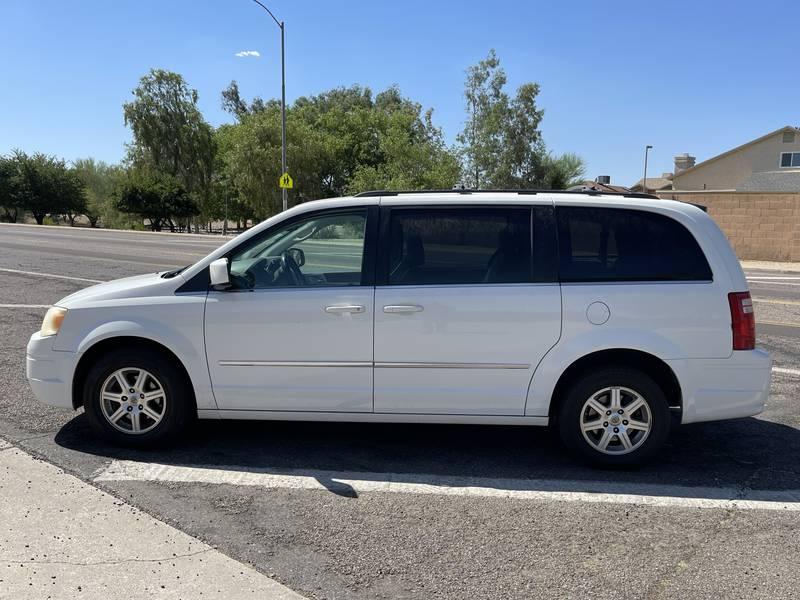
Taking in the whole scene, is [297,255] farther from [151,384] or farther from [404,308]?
[151,384]

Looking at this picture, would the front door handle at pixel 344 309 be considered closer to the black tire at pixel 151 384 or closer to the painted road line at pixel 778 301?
the black tire at pixel 151 384

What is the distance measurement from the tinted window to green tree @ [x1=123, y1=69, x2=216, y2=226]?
199 feet

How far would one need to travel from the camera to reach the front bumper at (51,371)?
4.58 metres

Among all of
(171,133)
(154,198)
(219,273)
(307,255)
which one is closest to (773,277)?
(307,255)

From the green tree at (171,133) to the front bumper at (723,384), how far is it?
202 feet

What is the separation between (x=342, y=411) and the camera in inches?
175

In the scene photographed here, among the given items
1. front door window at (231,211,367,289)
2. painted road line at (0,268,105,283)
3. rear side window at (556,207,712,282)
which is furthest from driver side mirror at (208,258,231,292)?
painted road line at (0,268,105,283)

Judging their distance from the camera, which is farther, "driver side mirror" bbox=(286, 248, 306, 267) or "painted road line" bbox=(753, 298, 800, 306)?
"painted road line" bbox=(753, 298, 800, 306)

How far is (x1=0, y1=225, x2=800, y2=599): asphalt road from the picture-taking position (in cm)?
313

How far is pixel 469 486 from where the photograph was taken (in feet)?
13.6

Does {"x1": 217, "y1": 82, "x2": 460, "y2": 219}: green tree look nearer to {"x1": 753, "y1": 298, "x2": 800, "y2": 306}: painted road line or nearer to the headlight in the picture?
{"x1": 753, "y1": 298, "x2": 800, "y2": 306}: painted road line

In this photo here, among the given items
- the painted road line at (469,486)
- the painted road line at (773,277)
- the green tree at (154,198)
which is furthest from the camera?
the green tree at (154,198)

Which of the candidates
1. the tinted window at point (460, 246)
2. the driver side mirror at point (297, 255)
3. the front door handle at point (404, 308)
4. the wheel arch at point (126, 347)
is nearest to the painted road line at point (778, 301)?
the tinted window at point (460, 246)

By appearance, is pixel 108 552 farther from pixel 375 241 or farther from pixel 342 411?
pixel 375 241
